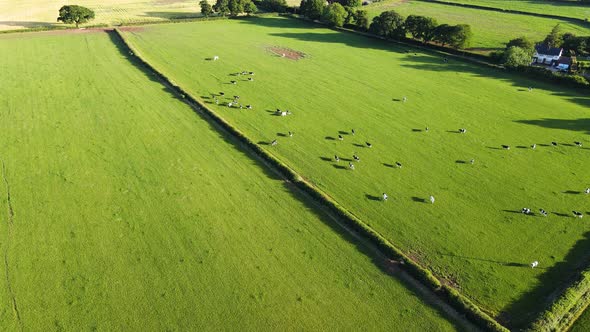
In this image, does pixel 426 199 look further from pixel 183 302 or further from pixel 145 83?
pixel 145 83

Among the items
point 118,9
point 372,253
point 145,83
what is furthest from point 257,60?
point 118,9

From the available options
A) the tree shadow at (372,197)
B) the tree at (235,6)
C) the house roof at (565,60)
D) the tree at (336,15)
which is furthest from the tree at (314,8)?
the tree shadow at (372,197)

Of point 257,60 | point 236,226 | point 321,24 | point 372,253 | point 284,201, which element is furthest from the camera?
point 321,24

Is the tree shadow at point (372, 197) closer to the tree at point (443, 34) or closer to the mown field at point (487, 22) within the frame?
the tree at point (443, 34)

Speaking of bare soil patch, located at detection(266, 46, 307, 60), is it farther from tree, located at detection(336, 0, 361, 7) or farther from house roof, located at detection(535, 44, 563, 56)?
house roof, located at detection(535, 44, 563, 56)

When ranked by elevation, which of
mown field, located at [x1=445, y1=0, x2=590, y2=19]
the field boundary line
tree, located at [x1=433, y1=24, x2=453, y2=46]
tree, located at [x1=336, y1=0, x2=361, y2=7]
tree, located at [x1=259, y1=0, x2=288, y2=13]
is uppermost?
mown field, located at [x1=445, y1=0, x2=590, y2=19]

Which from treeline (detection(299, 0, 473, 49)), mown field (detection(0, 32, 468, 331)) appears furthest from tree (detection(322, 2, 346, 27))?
mown field (detection(0, 32, 468, 331))
